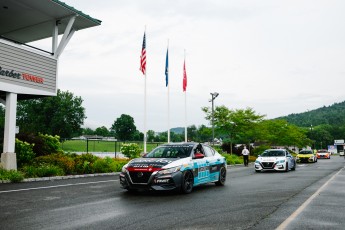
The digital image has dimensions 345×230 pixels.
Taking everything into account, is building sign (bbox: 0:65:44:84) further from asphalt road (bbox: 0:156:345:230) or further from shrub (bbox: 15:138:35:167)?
asphalt road (bbox: 0:156:345:230)

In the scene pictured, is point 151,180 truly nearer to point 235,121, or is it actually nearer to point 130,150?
point 130,150

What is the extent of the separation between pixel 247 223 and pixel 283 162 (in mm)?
17043

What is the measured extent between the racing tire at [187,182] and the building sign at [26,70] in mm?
8875

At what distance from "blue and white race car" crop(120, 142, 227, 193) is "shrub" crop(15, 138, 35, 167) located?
301 inches

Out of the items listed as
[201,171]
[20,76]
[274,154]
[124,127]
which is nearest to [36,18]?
[20,76]

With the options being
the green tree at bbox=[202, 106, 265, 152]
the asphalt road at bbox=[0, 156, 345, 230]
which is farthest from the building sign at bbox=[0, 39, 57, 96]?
the green tree at bbox=[202, 106, 265, 152]

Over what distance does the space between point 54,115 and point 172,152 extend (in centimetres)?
7854

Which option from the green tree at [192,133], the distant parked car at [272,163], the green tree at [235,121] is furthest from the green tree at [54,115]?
the green tree at [192,133]

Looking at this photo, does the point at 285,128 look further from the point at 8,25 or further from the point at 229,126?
the point at 8,25

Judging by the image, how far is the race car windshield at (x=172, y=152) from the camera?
1150 centimetres

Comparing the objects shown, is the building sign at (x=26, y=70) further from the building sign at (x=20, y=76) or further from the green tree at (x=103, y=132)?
the green tree at (x=103, y=132)

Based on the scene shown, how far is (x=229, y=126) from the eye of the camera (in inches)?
1753

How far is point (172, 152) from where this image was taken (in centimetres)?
1167

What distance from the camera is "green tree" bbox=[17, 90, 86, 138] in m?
85.2
